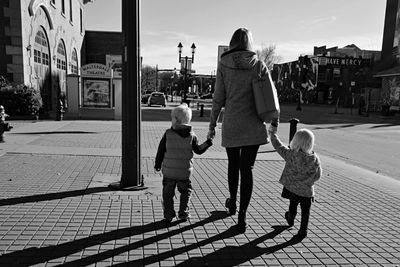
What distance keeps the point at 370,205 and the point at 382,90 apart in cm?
3672

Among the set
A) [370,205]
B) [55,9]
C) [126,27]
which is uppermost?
[55,9]

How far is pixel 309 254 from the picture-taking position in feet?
11.8

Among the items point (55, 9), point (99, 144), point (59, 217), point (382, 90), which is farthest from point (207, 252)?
point (382, 90)

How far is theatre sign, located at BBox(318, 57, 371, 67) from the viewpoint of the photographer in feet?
188

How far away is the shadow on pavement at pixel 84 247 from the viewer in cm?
321

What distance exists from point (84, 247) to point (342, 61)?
6043 cm

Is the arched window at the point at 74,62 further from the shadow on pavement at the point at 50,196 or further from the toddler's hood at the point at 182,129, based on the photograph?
the toddler's hood at the point at 182,129

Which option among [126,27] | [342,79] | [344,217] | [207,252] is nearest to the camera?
[207,252]

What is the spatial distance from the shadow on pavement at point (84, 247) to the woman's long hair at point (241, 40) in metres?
2.03

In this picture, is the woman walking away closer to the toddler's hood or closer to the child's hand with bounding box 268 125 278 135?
the child's hand with bounding box 268 125 278 135

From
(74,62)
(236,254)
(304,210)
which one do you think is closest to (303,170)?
(304,210)

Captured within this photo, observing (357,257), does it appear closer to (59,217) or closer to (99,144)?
(59,217)

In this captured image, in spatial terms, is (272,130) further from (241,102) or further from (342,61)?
(342,61)

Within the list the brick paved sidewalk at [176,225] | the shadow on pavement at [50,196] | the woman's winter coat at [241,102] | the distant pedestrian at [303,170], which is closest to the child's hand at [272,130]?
the distant pedestrian at [303,170]
